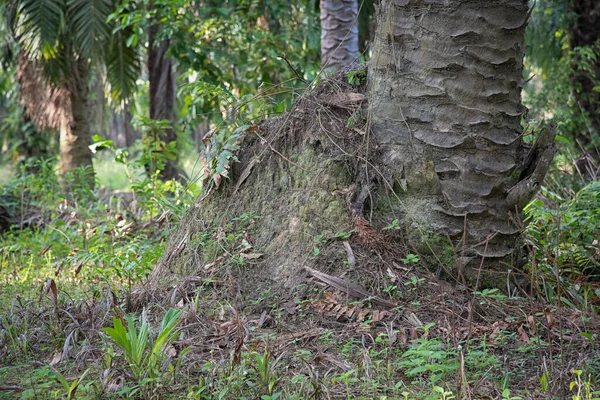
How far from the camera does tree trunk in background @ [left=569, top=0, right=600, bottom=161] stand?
8859mm

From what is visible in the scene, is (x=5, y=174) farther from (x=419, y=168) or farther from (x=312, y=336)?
(x=312, y=336)

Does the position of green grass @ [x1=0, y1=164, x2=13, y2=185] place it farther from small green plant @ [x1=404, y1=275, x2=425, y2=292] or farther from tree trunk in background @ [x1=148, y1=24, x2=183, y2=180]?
small green plant @ [x1=404, y1=275, x2=425, y2=292]

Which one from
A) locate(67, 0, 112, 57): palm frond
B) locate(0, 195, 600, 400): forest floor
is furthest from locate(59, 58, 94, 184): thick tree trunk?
locate(0, 195, 600, 400): forest floor

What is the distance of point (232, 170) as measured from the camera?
3814 millimetres

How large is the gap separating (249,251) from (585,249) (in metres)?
2.17

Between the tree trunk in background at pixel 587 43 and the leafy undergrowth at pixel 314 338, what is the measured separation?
5573 mm

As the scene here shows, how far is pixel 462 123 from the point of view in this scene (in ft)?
10.6

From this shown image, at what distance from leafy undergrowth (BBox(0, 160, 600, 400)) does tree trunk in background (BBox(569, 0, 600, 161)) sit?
219 inches

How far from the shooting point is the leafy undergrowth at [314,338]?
2334 millimetres

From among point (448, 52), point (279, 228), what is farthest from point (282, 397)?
point (448, 52)

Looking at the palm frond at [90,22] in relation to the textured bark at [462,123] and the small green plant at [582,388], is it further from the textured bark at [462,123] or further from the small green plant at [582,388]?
the small green plant at [582,388]

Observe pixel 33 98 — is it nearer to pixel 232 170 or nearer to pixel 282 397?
pixel 232 170

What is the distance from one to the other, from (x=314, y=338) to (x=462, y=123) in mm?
1402

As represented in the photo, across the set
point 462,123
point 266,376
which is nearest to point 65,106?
point 462,123
